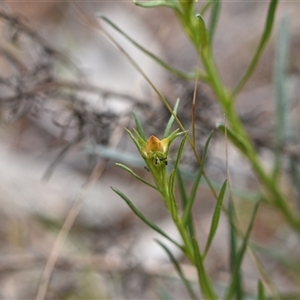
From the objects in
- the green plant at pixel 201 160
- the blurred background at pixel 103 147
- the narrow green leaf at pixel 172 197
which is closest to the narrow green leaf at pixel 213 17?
the green plant at pixel 201 160

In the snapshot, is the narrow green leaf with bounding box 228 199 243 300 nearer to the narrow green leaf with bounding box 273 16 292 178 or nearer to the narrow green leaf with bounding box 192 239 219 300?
the narrow green leaf with bounding box 192 239 219 300

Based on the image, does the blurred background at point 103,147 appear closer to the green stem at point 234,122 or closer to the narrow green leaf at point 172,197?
the green stem at point 234,122

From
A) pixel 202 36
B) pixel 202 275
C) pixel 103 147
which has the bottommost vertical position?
pixel 202 275

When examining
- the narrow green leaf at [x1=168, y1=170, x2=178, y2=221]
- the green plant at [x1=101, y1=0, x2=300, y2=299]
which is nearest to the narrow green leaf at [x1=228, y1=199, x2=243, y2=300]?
the green plant at [x1=101, y1=0, x2=300, y2=299]

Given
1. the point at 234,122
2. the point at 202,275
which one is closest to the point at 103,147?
the point at 234,122

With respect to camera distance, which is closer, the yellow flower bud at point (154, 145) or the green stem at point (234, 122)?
the yellow flower bud at point (154, 145)

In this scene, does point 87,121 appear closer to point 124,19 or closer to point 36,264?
point 36,264

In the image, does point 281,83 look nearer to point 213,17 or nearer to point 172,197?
point 213,17

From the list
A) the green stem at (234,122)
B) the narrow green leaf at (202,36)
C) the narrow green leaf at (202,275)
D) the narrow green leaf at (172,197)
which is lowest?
the narrow green leaf at (202,275)

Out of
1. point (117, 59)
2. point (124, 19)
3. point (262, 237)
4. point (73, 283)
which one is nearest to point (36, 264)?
point (73, 283)
